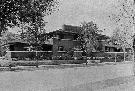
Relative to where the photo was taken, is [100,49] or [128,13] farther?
[100,49]

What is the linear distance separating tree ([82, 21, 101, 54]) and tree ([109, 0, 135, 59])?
139 feet

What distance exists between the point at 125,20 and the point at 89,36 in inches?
1727

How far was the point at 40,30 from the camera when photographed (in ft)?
163

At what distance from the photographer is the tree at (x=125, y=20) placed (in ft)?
74.4

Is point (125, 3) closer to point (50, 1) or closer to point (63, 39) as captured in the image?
point (50, 1)

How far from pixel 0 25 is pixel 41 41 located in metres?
39.6

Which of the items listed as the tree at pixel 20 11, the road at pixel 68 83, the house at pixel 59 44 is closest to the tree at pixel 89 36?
the house at pixel 59 44

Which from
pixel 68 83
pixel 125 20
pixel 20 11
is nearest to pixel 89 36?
pixel 125 20

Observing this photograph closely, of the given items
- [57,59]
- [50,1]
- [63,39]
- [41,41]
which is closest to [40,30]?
[41,41]

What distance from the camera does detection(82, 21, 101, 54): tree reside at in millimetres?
67156

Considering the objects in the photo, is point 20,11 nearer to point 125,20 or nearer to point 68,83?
point 68,83

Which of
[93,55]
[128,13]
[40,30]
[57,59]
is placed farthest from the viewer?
[93,55]

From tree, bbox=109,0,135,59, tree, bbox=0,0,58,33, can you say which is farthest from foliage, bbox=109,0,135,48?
tree, bbox=0,0,58,33

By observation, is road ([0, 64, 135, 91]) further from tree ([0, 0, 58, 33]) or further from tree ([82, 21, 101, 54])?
tree ([82, 21, 101, 54])
